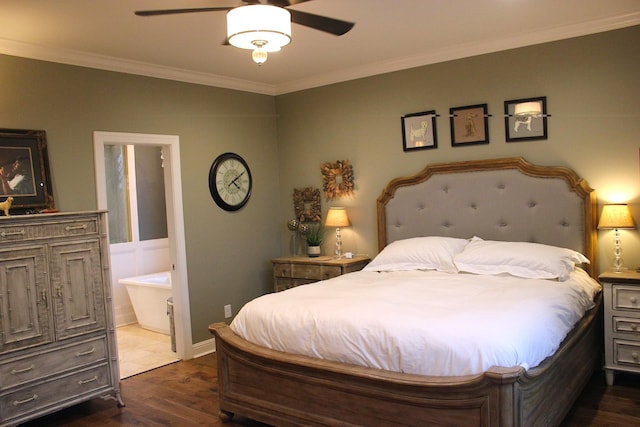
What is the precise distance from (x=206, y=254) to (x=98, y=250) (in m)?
1.42

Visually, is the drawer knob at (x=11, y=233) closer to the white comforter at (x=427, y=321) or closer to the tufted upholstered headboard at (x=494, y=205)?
the white comforter at (x=427, y=321)

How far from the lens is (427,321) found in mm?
2695

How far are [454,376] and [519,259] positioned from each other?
1566 millimetres

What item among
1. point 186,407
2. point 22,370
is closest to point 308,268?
point 186,407

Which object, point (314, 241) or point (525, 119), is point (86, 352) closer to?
point (314, 241)

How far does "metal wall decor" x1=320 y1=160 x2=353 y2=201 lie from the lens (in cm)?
521

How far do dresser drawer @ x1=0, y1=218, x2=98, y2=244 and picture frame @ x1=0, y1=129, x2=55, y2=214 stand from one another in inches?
16.4

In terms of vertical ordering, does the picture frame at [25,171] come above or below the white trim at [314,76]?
below

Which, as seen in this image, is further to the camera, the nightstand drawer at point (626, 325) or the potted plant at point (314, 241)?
the potted plant at point (314, 241)

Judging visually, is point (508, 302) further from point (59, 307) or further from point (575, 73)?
point (59, 307)

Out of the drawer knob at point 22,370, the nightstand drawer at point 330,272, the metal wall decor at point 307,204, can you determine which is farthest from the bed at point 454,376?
the drawer knob at point 22,370

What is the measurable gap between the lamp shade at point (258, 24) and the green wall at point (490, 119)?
8.16ft

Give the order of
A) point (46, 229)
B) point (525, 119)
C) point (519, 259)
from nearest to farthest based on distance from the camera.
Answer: point (46, 229) → point (519, 259) → point (525, 119)

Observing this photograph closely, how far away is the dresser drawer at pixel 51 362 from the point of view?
10.5ft
